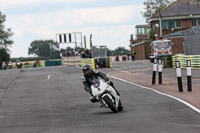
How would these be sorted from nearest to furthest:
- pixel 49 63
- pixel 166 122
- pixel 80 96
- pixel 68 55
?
pixel 166 122 < pixel 80 96 < pixel 68 55 < pixel 49 63

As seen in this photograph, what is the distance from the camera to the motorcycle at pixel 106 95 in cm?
1271

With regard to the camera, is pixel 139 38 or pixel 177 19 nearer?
pixel 177 19

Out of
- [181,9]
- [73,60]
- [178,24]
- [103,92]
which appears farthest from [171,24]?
[103,92]

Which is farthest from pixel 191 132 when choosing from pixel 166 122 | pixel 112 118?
pixel 112 118

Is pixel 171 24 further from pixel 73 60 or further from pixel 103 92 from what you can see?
pixel 103 92

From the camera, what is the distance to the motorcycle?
12.7 m

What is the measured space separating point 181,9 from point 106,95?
71208mm

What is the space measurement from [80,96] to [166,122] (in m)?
8.41

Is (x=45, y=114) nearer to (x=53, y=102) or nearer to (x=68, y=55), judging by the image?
(x=53, y=102)

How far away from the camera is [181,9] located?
82.1 meters

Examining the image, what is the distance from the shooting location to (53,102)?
16.7 m

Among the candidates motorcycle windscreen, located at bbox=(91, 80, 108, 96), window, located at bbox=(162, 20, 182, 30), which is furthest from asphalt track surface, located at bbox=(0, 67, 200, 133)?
window, located at bbox=(162, 20, 182, 30)

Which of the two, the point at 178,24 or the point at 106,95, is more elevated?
the point at 178,24

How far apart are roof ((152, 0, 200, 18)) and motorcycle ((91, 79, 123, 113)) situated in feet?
224
